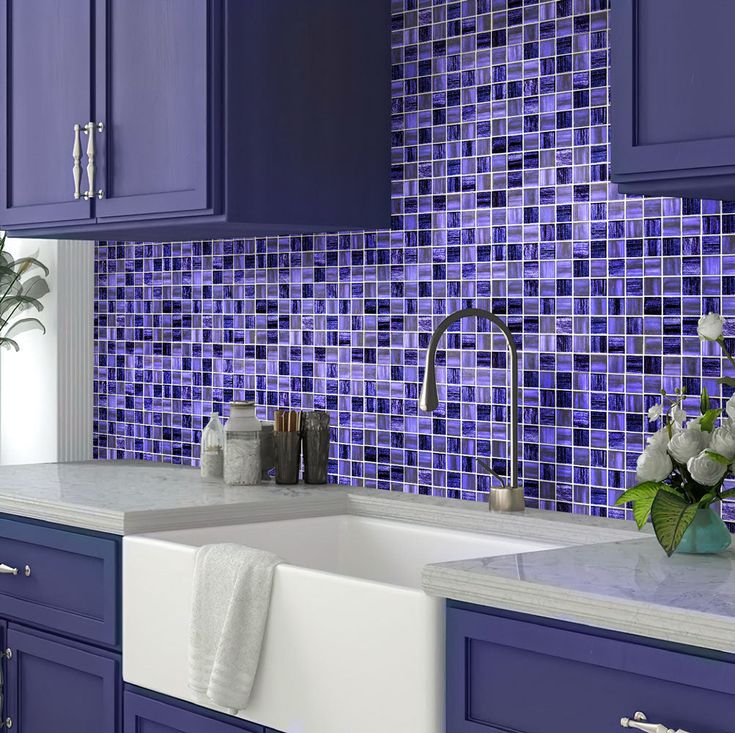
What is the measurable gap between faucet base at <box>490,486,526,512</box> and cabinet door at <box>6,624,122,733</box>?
82 cm

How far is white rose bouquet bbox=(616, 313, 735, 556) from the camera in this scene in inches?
77.4

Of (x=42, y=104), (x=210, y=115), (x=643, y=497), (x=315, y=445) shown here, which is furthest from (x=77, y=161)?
(x=643, y=497)

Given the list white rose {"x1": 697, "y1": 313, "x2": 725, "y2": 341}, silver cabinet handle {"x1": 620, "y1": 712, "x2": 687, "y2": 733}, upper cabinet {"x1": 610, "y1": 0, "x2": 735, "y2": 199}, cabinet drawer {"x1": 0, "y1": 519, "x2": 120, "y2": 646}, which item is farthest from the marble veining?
cabinet drawer {"x1": 0, "y1": 519, "x2": 120, "y2": 646}

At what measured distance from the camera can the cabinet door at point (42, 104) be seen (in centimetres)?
312

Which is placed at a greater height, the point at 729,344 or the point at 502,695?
the point at 729,344

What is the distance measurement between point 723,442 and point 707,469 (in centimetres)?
5

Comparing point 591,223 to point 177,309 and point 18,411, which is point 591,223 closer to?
point 177,309

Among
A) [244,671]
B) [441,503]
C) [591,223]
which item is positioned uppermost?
[591,223]

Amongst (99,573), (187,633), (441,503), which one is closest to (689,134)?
(441,503)

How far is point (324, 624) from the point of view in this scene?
83.0 inches

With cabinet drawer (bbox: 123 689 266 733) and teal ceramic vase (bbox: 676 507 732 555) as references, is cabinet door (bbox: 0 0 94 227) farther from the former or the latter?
teal ceramic vase (bbox: 676 507 732 555)

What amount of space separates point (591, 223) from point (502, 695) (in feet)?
3.51

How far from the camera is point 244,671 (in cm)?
222

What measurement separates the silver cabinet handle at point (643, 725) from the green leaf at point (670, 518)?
346mm
